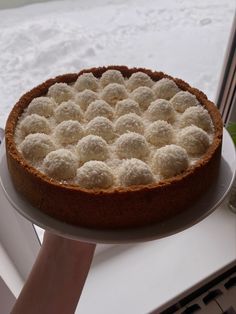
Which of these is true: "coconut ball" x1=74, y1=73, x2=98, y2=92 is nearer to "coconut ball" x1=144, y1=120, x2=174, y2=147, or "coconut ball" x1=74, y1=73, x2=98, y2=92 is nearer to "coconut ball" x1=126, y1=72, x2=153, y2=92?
"coconut ball" x1=126, y1=72, x2=153, y2=92

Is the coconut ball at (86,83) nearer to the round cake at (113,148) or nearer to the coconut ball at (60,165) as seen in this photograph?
the round cake at (113,148)

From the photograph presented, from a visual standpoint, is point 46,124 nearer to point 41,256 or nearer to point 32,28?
point 41,256

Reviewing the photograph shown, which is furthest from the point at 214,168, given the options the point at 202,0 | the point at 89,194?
the point at 202,0

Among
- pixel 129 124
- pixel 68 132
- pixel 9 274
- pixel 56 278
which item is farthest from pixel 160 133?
pixel 9 274

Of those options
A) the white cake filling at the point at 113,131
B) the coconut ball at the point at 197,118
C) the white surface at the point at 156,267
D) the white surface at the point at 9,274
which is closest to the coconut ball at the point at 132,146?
the white cake filling at the point at 113,131

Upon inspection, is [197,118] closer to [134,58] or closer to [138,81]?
[138,81]

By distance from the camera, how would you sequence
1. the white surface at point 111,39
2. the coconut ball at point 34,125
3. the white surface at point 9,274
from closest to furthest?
the coconut ball at point 34,125, the white surface at point 9,274, the white surface at point 111,39
